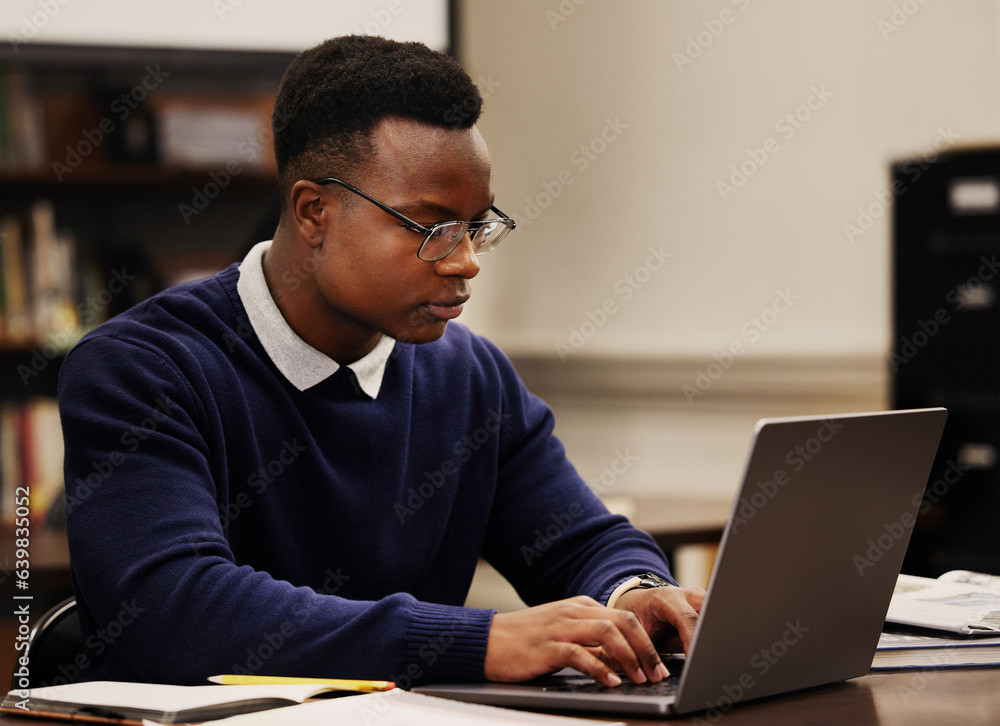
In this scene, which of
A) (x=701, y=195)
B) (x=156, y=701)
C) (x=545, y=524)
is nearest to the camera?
(x=156, y=701)

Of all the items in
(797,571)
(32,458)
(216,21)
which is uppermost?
(216,21)

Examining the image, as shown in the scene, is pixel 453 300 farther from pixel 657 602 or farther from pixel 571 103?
pixel 571 103

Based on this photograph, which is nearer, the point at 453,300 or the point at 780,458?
the point at 780,458

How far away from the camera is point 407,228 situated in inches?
48.1

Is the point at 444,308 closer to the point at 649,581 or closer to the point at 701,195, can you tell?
the point at 649,581

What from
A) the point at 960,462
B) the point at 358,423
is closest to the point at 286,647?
the point at 358,423

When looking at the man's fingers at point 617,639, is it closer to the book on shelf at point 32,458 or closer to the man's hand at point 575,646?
the man's hand at point 575,646

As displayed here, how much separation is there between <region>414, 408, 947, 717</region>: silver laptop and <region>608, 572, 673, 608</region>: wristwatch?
0.22 meters

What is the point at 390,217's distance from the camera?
1231 mm

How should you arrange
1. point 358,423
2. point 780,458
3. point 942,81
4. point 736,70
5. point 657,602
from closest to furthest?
1. point 780,458
2. point 657,602
3. point 358,423
4. point 942,81
5. point 736,70

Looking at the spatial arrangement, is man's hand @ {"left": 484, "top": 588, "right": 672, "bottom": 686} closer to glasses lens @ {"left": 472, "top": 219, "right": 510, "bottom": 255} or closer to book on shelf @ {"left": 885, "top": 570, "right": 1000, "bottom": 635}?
book on shelf @ {"left": 885, "top": 570, "right": 1000, "bottom": 635}

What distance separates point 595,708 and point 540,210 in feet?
10.0

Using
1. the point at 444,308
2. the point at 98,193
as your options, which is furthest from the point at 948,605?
the point at 98,193

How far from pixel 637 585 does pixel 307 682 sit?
42 centimetres
